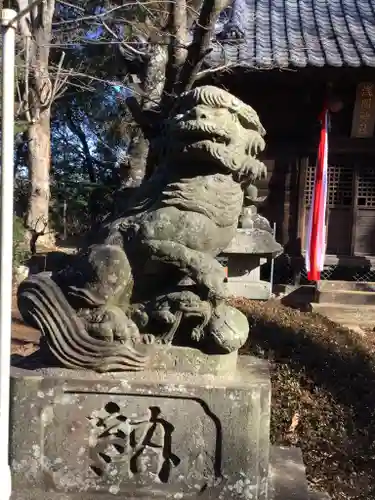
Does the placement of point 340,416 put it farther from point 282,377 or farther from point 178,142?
point 178,142

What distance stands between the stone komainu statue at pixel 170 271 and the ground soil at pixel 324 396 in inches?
69.0

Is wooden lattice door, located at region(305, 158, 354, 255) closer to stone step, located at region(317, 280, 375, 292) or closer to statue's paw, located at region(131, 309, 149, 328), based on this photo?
stone step, located at region(317, 280, 375, 292)

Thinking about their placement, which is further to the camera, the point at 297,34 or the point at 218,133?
the point at 297,34

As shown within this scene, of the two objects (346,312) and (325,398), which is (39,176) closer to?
(346,312)

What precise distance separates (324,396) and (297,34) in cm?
709

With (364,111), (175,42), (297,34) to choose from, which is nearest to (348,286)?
(364,111)

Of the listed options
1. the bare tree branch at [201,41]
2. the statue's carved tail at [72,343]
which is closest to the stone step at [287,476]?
the statue's carved tail at [72,343]

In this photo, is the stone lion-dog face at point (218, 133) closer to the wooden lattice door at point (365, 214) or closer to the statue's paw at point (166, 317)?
the statue's paw at point (166, 317)

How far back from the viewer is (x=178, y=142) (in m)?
2.50

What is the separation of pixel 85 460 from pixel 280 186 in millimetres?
7911

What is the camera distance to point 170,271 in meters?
2.44

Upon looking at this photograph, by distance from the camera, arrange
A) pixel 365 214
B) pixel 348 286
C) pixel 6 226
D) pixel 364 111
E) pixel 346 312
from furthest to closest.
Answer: pixel 365 214
pixel 364 111
pixel 348 286
pixel 346 312
pixel 6 226

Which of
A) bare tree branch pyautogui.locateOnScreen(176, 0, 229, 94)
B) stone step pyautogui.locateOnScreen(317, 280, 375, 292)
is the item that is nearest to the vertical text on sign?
bare tree branch pyautogui.locateOnScreen(176, 0, 229, 94)

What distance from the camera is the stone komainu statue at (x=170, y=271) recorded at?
231cm
